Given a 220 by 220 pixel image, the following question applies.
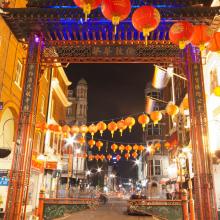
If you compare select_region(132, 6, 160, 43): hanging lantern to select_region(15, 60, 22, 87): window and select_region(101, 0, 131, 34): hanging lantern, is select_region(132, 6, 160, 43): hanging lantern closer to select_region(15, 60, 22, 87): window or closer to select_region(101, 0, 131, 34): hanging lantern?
select_region(101, 0, 131, 34): hanging lantern

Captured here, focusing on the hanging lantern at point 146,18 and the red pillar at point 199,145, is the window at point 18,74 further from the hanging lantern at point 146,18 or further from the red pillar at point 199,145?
the hanging lantern at point 146,18

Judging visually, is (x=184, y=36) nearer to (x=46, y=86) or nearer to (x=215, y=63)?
(x=215, y=63)

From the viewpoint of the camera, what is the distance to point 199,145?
26.4 ft

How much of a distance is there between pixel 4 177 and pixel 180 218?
10.7m

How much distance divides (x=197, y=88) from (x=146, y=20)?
328 cm

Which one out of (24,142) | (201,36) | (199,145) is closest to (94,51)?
(201,36)

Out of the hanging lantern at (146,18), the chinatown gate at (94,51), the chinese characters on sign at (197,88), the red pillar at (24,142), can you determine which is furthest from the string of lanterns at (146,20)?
the red pillar at (24,142)

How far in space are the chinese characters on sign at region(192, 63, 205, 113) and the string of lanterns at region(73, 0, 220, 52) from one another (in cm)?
103

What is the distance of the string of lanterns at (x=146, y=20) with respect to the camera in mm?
6344

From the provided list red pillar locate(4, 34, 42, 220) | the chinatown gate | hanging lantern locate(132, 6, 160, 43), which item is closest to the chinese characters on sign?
the chinatown gate

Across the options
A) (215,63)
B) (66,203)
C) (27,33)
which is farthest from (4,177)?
(215,63)

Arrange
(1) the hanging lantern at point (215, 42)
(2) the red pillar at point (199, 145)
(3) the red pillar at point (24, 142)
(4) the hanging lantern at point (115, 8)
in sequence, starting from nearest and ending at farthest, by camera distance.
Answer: (4) the hanging lantern at point (115, 8) < (2) the red pillar at point (199, 145) < (3) the red pillar at point (24, 142) < (1) the hanging lantern at point (215, 42)

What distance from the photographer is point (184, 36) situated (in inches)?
287

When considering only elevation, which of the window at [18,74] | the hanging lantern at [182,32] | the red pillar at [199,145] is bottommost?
A: the red pillar at [199,145]
